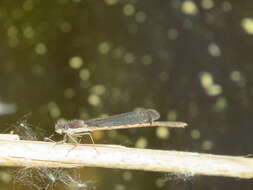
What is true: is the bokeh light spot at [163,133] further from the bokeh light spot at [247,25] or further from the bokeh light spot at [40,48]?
the bokeh light spot at [40,48]

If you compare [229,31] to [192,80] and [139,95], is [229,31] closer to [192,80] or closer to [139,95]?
[192,80]

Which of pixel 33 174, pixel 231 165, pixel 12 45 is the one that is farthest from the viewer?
pixel 12 45

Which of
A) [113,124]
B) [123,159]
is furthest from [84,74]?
[123,159]

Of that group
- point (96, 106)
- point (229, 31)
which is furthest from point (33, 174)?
point (229, 31)

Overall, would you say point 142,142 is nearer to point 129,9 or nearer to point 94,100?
point 94,100

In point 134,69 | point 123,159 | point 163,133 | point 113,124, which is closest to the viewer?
point 123,159

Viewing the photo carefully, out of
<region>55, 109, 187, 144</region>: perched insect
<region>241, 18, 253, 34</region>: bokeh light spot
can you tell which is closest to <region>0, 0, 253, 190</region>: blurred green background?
<region>241, 18, 253, 34</region>: bokeh light spot
